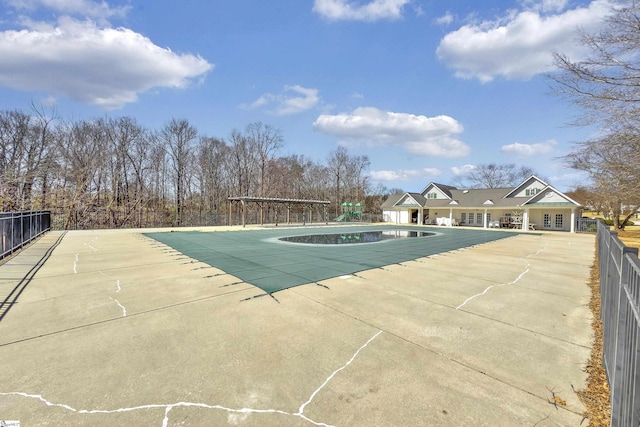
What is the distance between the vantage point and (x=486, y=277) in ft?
23.1

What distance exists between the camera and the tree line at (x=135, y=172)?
73.4 feet

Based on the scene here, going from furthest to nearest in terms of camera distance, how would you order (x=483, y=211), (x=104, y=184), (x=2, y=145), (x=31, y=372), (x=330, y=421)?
(x=483, y=211) → (x=104, y=184) → (x=2, y=145) → (x=31, y=372) → (x=330, y=421)

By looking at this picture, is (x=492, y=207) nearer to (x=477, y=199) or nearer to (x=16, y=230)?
(x=477, y=199)

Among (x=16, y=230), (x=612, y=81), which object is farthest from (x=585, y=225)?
(x=16, y=230)

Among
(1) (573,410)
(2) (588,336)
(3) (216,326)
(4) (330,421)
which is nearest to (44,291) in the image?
(3) (216,326)

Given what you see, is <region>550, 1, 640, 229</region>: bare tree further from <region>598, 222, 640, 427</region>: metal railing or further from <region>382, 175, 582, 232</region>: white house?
<region>382, 175, 582, 232</region>: white house

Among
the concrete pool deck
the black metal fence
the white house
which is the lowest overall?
the concrete pool deck

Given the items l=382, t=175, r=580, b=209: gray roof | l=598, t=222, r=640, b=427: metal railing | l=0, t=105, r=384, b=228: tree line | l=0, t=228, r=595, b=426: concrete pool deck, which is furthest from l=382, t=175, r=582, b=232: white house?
l=598, t=222, r=640, b=427: metal railing

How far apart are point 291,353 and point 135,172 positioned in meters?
32.6

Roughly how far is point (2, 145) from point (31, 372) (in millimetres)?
29492

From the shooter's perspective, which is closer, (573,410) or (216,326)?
(573,410)

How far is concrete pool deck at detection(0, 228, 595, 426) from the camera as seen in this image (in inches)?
90.7

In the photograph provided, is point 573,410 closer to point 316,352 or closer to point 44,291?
point 316,352

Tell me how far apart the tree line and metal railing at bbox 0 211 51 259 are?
6.45m
